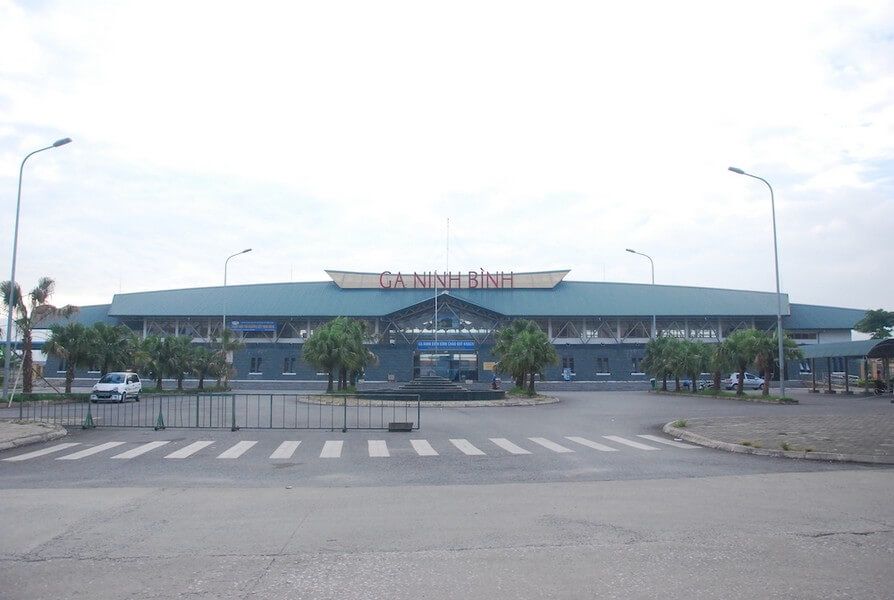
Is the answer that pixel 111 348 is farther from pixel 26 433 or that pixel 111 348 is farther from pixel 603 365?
pixel 603 365

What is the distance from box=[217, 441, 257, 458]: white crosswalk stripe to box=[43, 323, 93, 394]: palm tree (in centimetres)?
2781

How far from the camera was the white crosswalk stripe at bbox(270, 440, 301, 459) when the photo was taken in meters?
17.4

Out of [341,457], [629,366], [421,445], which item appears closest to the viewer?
[341,457]

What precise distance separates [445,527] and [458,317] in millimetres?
64003

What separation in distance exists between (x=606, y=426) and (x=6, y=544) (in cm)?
2019

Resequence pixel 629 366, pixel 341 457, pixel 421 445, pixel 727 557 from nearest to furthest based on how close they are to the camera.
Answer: pixel 727 557 < pixel 341 457 < pixel 421 445 < pixel 629 366

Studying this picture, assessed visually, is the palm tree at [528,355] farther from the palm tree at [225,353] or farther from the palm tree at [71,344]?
the palm tree at [71,344]

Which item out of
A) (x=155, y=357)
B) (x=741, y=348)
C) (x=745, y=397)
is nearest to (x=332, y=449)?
(x=741, y=348)

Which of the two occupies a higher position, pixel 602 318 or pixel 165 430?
pixel 602 318

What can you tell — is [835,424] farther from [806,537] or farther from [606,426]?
[806,537]

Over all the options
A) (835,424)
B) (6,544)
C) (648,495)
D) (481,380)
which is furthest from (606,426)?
(481,380)

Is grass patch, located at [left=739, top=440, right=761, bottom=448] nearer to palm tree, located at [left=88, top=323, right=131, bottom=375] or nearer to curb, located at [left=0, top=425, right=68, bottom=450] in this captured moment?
curb, located at [left=0, top=425, right=68, bottom=450]

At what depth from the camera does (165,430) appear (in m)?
23.9

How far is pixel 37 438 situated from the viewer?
20609mm
